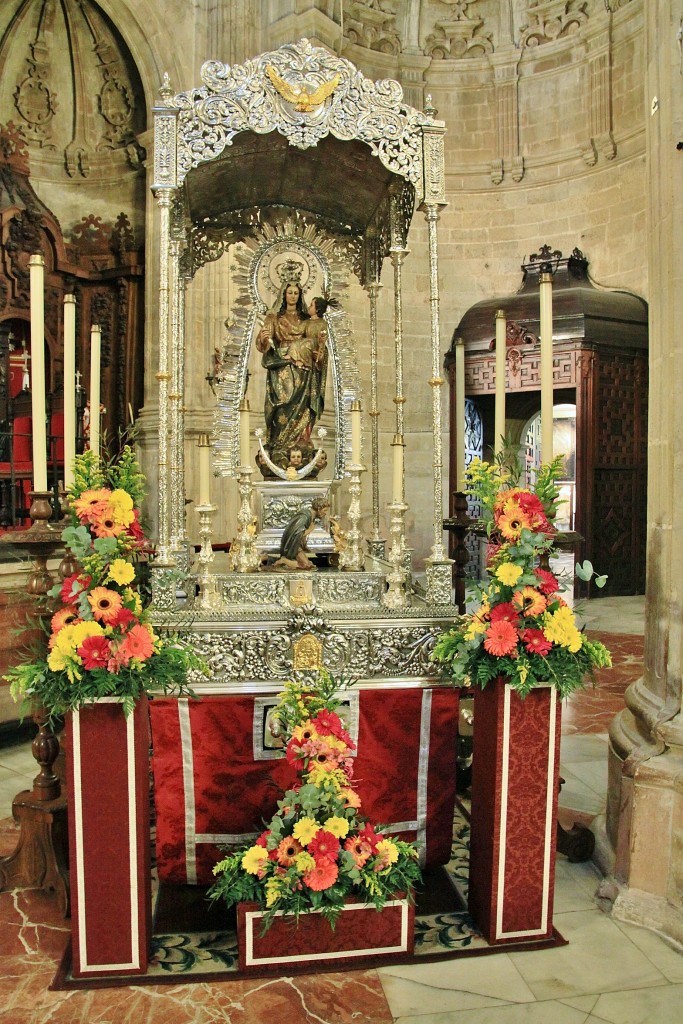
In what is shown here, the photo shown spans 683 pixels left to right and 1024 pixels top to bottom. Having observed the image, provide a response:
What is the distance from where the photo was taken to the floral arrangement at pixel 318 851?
97.9 inches

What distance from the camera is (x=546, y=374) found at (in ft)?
10.1

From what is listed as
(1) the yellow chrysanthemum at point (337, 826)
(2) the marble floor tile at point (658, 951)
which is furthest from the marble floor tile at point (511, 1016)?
(1) the yellow chrysanthemum at point (337, 826)

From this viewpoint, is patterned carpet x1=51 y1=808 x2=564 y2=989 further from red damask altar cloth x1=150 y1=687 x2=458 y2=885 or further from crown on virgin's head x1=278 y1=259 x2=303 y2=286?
crown on virgin's head x1=278 y1=259 x2=303 y2=286

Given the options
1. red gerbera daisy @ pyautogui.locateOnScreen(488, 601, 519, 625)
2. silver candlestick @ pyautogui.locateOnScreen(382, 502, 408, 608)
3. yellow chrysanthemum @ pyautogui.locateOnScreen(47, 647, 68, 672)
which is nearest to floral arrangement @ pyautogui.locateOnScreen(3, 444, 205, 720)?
yellow chrysanthemum @ pyautogui.locateOnScreen(47, 647, 68, 672)

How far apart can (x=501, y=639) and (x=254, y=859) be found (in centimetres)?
108

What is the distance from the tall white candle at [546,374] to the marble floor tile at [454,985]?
68.8 inches

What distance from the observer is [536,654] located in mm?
2664

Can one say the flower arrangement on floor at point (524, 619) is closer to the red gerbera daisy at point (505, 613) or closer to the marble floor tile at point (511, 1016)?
the red gerbera daisy at point (505, 613)

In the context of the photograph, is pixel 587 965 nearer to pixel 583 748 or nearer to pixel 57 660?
pixel 57 660

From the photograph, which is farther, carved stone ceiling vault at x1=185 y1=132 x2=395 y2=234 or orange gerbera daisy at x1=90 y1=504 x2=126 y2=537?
carved stone ceiling vault at x1=185 y1=132 x2=395 y2=234

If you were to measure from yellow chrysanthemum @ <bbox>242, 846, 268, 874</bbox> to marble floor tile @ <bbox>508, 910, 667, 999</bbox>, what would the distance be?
2.99 ft

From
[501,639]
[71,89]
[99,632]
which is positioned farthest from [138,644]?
[71,89]

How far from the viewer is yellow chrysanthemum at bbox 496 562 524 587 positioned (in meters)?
2.67

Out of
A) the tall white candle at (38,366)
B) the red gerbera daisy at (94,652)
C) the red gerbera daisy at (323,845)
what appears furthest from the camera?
the tall white candle at (38,366)
